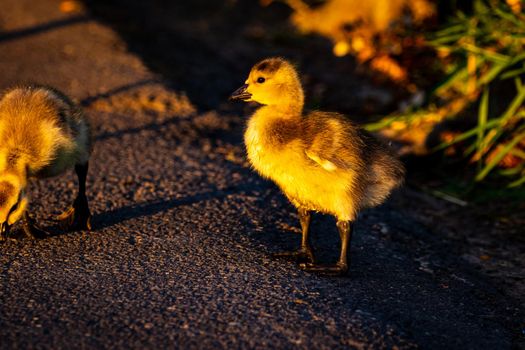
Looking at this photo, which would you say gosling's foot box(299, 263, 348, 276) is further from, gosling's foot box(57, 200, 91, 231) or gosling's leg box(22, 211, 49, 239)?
gosling's leg box(22, 211, 49, 239)

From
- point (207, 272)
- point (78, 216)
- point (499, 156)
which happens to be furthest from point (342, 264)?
point (499, 156)

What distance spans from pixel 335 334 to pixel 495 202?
138 inches

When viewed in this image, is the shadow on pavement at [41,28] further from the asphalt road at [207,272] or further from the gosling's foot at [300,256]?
the gosling's foot at [300,256]

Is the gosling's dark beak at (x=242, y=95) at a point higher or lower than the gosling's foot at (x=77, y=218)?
higher

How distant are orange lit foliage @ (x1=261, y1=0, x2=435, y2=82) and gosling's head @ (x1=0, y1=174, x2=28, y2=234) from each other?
5901mm

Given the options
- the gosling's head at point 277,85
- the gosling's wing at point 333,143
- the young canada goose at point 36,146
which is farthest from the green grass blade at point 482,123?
the young canada goose at point 36,146

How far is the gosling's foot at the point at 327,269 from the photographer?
442 cm

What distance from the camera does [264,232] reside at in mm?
5055

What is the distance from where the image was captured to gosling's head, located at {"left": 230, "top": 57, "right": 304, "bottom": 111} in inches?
186

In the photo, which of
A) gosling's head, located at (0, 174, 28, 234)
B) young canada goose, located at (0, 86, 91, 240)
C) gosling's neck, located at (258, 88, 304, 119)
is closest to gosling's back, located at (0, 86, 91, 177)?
young canada goose, located at (0, 86, 91, 240)

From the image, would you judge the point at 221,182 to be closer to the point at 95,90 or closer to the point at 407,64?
the point at 95,90

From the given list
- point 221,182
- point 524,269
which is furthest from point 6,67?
point 524,269

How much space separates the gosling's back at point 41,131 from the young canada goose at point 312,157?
1156 mm

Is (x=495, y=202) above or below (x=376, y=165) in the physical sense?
below
